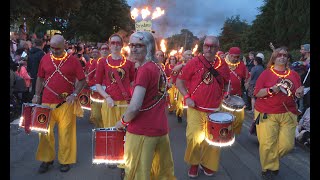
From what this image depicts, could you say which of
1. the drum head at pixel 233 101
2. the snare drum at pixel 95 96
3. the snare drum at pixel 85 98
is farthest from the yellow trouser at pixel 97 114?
the drum head at pixel 233 101

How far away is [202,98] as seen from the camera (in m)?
6.14

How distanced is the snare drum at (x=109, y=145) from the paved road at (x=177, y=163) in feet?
4.51

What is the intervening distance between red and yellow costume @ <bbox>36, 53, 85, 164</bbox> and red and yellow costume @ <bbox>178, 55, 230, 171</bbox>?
182cm

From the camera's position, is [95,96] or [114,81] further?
[95,96]

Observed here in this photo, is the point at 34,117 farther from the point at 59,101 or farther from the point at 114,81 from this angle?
the point at 114,81

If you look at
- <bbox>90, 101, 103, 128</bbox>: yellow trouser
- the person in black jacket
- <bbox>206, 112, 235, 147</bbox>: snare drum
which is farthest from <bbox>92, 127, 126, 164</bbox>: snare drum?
the person in black jacket

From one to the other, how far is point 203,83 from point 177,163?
5.42 ft

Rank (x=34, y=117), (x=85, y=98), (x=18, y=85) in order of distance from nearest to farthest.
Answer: (x=34, y=117)
(x=85, y=98)
(x=18, y=85)

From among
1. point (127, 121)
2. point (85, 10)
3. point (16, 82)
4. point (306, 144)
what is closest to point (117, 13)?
point (85, 10)

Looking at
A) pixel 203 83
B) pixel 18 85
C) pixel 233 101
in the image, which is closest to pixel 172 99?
pixel 18 85

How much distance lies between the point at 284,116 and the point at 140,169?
282 centimetres

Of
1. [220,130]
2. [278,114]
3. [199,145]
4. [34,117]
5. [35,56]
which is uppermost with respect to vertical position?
[35,56]
